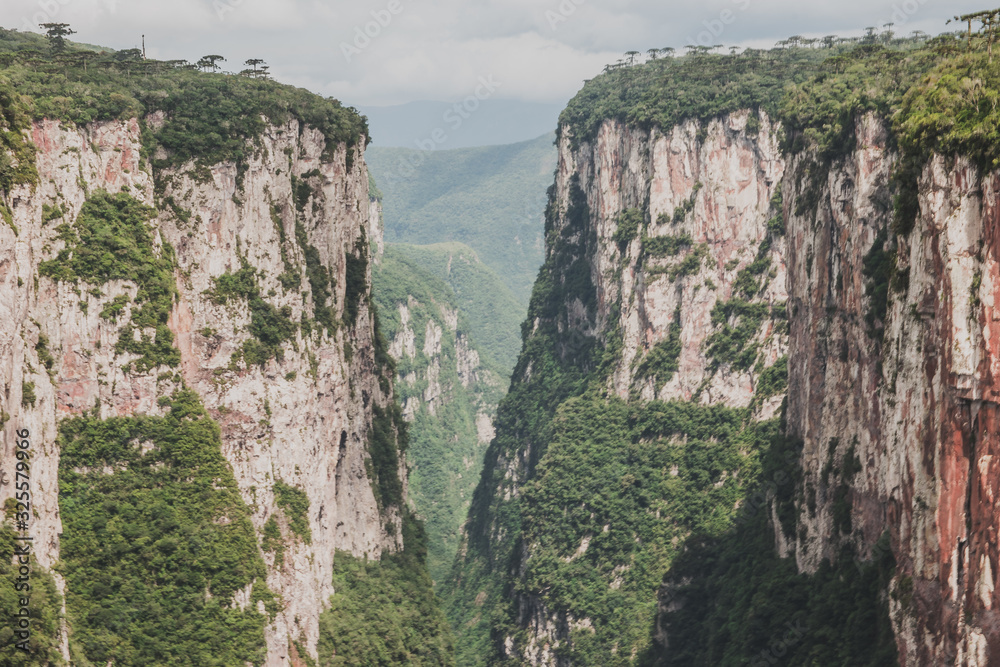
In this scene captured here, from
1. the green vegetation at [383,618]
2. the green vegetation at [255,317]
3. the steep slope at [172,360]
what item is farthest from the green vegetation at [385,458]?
the green vegetation at [255,317]

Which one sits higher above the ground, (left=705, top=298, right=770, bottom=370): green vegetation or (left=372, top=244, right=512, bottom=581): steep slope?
(left=705, top=298, right=770, bottom=370): green vegetation

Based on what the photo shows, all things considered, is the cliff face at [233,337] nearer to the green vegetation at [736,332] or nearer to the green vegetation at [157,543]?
the green vegetation at [157,543]

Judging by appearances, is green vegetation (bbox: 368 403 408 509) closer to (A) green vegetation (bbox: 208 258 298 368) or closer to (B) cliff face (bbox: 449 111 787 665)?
(B) cliff face (bbox: 449 111 787 665)

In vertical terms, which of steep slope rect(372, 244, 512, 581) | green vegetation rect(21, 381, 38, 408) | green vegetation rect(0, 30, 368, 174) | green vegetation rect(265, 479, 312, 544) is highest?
green vegetation rect(0, 30, 368, 174)

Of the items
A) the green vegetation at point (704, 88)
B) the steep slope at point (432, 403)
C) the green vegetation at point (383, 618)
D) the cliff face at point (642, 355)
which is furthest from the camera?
the steep slope at point (432, 403)

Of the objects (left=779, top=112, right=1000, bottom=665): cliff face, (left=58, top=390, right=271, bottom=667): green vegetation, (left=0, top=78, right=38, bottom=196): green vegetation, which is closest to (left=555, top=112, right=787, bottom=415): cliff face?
(left=779, top=112, right=1000, bottom=665): cliff face

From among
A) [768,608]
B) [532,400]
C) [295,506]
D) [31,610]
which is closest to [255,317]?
[295,506]

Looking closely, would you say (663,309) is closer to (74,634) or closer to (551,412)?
(551,412)
